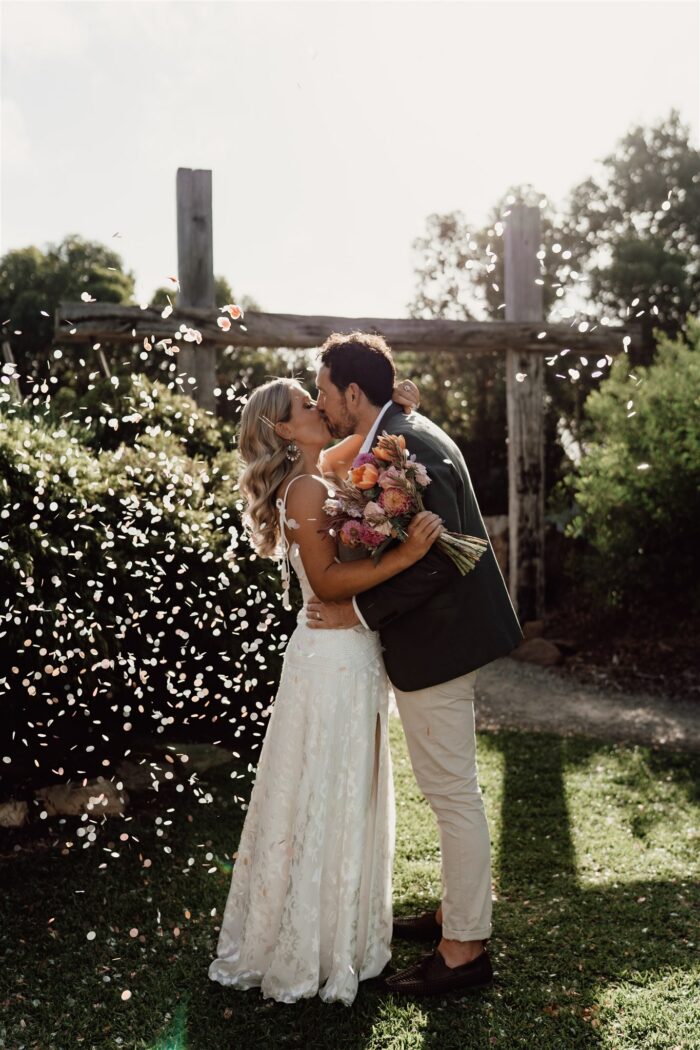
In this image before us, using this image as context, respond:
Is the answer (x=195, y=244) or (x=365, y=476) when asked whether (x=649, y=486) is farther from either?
(x=365, y=476)

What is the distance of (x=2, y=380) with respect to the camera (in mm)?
4766

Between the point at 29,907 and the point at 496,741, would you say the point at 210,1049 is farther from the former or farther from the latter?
the point at 496,741

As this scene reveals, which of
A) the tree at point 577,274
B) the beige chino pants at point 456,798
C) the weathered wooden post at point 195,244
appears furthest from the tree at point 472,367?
the beige chino pants at point 456,798

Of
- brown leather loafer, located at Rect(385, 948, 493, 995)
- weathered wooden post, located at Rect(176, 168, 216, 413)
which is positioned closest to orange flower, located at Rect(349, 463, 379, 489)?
brown leather loafer, located at Rect(385, 948, 493, 995)

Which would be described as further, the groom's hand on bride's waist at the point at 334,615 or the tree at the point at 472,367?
the tree at the point at 472,367

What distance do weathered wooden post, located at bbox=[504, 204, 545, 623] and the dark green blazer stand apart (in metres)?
5.82

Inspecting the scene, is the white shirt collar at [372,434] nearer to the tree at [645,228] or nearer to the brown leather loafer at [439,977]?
the brown leather loafer at [439,977]

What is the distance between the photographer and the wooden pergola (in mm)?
7168

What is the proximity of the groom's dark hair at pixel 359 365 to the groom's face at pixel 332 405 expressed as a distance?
20 mm

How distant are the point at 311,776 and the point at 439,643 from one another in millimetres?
644

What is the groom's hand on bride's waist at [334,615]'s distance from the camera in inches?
128

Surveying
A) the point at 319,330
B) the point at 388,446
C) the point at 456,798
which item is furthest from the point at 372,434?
the point at 319,330

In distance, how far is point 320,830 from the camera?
10.6 ft

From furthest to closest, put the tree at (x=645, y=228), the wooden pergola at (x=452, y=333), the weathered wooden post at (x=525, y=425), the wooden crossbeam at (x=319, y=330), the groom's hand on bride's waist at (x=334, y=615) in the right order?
the tree at (x=645, y=228)
the weathered wooden post at (x=525, y=425)
the wooden pergola at (x=452, y=333)
the wooden crossbeam at (x=319, y=330)
the groom's hand on bride's waist at (x=334, y=615)
